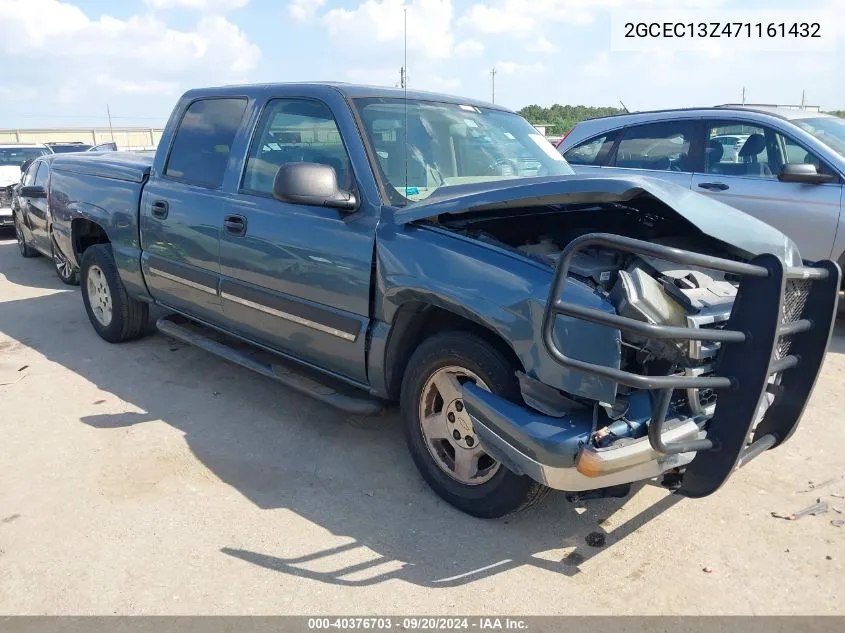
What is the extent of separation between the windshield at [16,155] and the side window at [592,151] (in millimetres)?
11838

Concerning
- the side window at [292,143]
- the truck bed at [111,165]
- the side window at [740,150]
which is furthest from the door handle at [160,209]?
the side window at [740,150]

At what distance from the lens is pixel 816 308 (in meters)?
2.73

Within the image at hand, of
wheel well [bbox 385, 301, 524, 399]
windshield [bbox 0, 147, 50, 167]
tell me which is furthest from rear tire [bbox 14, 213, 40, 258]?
wheel well [bbox 385, 301, 524, 399]

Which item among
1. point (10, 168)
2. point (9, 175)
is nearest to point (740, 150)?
point (9, 175)

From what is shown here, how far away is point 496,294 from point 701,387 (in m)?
0.86

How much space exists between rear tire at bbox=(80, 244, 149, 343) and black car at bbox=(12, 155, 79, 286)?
1.05m

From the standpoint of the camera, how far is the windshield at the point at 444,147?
3590mm

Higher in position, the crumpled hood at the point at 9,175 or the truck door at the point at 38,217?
the crumpled hood at the point at 9,175

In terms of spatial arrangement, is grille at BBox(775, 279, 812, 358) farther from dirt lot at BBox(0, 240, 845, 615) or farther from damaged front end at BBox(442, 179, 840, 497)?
dirt lot at BBox(0, 240, 845, 615)

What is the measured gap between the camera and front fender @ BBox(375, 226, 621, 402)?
8.27 ft

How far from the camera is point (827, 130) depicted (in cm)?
642

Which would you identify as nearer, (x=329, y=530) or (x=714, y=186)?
(x=329, y=530)
